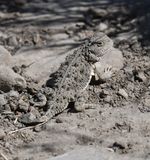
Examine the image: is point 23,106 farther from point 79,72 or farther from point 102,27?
point 102,27

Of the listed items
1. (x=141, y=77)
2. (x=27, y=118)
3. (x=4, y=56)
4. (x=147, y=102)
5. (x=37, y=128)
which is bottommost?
(x=37, y=128)

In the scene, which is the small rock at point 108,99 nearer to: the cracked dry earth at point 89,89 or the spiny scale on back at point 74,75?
the cracked dry earth at point 89,89

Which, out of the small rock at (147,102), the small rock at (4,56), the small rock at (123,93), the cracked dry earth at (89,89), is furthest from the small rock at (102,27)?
the small rock at (147,102)

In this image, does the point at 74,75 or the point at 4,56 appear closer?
the point at 74,75

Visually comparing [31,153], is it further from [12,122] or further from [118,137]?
[118,137]

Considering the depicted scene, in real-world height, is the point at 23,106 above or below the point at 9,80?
below

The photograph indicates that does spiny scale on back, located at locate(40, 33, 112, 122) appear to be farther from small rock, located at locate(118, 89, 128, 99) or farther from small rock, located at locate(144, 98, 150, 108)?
small rock, located at locate(144, 98, 150, 108)

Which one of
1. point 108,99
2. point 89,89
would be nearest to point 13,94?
point 89,89
